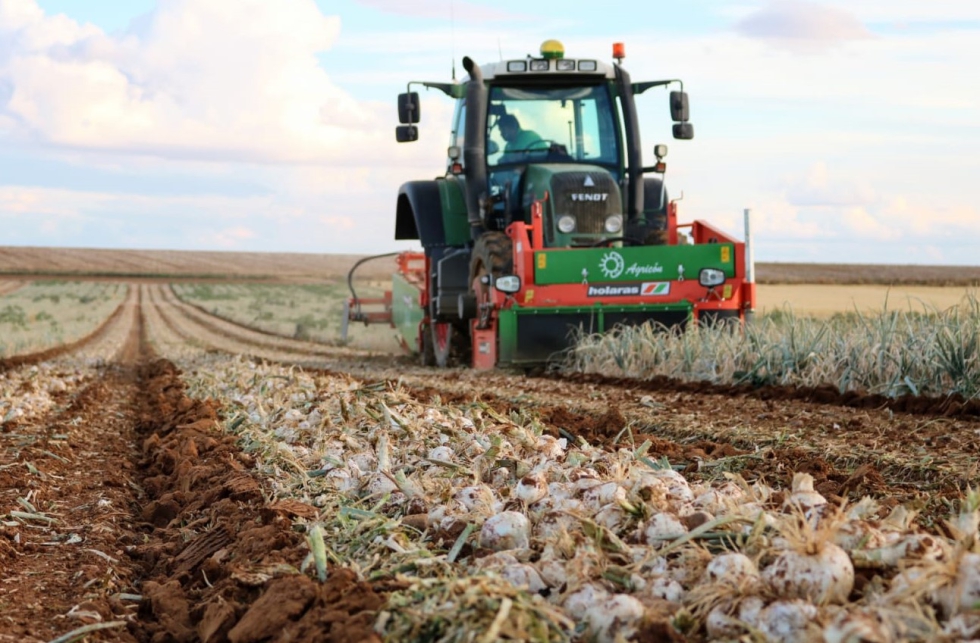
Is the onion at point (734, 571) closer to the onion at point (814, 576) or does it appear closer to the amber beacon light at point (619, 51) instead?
the onion at point (814, 576)

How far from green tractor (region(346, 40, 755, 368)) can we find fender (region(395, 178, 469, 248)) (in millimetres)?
15

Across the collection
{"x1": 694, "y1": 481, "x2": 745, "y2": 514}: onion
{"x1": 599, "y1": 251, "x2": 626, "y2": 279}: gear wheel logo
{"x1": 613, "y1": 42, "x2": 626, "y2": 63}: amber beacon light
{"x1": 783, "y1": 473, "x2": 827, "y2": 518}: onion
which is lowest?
{"x1": 694, "y1": 481, "x2": 745, "y2": 514}: onion

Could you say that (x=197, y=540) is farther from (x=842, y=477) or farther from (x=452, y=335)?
(x=452, y=335)

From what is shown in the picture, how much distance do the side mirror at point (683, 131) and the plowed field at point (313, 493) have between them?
134 inches

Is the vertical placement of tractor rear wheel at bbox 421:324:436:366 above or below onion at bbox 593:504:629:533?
below

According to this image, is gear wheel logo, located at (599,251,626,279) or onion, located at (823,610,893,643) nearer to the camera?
onion, located at (823,610,893,643)

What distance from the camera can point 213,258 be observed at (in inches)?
3708

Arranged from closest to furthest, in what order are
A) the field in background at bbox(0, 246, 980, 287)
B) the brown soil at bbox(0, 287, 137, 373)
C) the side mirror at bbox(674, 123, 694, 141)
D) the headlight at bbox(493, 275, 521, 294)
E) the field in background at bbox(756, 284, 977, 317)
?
the headlight at bbox(493, 275, 521, 294), the side mirror at bbox(674, 123, 694, 141), the brown soil at bbox(0, 287, 137, 373), the field in background at bbox(756, 284, 977, 317), the field in background at bbox(0, 246, 980, 287)

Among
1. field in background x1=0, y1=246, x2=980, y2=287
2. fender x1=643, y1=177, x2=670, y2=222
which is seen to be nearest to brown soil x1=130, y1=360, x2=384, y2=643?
fender x1=643, y1=177, x2=670, y2=222

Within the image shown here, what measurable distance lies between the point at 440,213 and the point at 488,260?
1.98 metres

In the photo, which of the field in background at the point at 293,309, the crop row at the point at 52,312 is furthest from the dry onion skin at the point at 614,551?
the crop row at the point at 52,312

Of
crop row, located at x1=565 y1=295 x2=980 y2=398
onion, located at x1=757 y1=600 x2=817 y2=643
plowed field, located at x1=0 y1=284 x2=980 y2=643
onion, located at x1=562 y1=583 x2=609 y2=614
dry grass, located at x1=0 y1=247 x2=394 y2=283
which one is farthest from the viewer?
dry grass, located at x1=0 y1=247 x2=394 y2=283

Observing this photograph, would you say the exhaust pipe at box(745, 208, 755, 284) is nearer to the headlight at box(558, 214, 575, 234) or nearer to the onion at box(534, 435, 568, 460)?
the headlight at box(558, 214, 575, 234)

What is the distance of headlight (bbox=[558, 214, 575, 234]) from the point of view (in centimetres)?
1237
